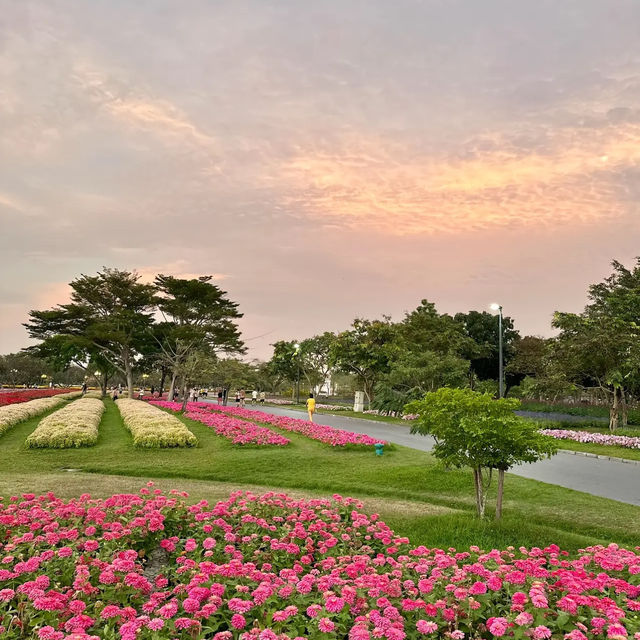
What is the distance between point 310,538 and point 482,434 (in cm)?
314

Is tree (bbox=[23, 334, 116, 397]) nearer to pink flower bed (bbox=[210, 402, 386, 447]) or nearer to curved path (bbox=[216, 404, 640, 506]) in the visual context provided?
pink flower bed (bbox=[210, 402, 386, 447])

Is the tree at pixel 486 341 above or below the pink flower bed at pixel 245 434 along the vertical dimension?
above

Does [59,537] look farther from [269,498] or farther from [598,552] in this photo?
[598,552]

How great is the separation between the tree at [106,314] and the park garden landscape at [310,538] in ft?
93.6

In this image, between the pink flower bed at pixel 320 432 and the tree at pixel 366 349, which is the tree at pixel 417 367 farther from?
the pink flower bed at pixel 320 432

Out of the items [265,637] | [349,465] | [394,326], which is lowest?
[349,465]

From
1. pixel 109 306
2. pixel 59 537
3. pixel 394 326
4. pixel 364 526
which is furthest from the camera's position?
pixel 109 306

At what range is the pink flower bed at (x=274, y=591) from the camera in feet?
9.75

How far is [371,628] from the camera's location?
309cm

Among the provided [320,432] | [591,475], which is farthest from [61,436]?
[591,475]

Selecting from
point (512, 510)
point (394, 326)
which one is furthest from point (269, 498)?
point (394, 326)

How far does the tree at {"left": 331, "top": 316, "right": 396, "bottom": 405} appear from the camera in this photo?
40.0 meters

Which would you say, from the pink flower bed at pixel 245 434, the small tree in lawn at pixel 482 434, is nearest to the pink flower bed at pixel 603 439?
the pink flower bed at pixel 245 434

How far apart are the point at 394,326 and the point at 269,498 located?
118 feet
